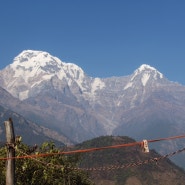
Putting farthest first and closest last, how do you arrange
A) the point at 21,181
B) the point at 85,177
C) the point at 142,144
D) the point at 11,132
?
the point at 85,177, the point at 21,181, the point at 11,132, the point at 142,144

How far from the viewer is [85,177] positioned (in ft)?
270

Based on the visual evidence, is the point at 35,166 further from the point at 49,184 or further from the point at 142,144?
the point at 142,144

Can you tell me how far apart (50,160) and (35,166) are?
650cm

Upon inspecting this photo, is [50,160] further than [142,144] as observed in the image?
Yes

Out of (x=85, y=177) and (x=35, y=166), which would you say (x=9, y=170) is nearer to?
(x=35, y=166)

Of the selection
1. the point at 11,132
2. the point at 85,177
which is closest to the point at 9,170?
the point at 11,132

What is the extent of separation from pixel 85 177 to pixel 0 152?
37351 millimetres

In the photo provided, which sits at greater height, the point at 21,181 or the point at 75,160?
the point at 75,160

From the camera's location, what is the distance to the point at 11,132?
2717 centimetres

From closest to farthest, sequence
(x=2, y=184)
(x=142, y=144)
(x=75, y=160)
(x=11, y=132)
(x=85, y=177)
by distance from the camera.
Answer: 1. (x=142, y=144)
2. (x=11, y=132)
3. (x=2, y=184)
4. (x=85, y=177)
5. (x=75, y=160)

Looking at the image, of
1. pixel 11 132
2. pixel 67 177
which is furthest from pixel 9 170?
pixel 67 177

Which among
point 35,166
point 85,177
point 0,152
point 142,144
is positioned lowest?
point 142,144

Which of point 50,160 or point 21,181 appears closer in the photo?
point 21,181

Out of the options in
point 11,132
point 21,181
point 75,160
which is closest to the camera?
point 11,132
